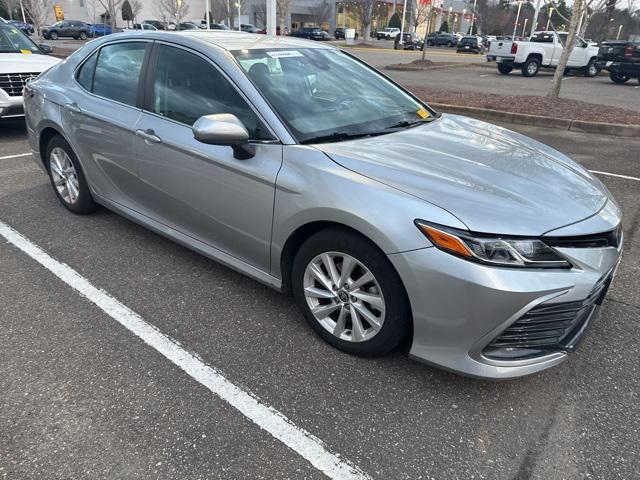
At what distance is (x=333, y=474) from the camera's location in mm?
1994

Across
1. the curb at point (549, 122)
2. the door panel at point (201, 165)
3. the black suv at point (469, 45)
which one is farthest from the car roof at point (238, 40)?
the black suv at point (469, 45)

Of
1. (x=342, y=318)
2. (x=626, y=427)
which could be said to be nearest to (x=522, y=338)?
(x=626, y=427)

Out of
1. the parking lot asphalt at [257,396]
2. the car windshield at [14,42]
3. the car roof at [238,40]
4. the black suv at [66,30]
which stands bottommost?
the black suv at [66,30]

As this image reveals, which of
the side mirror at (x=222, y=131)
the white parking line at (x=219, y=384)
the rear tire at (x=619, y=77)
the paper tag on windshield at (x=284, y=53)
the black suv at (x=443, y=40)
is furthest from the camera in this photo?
the black suv at (x=443, y=40)

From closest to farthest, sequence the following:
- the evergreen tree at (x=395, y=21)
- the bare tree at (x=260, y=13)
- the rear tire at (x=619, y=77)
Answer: the rear tire at (x=619, y=77)
the bare tree at (x=260, y=13)
the evergreen tree at (x=395, y=21)

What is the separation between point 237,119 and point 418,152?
1016 millimetres

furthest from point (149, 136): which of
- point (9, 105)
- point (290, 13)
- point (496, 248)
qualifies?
point (290, 13)

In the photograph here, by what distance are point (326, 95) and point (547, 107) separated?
8189 mm

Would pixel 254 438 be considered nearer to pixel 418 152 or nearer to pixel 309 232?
pixel 309 232

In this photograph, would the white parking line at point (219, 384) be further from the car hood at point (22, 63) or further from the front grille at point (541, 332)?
the car hood at point (22, 63)

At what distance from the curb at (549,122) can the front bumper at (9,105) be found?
747 cm

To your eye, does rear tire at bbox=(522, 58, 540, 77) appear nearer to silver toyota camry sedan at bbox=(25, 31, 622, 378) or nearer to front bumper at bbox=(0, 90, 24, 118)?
front bumper at bbox=(0, 90, 24, 118)

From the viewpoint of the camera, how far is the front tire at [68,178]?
417 centimetres

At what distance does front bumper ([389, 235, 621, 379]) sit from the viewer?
6.83 feet
